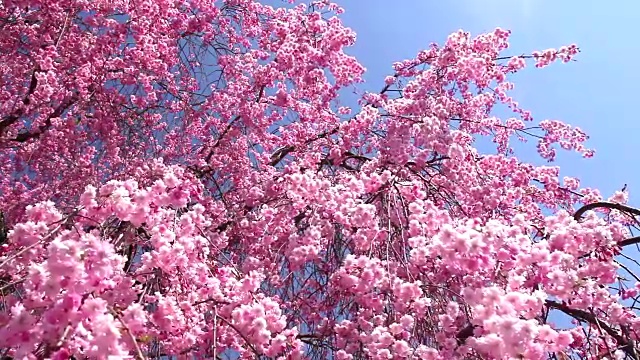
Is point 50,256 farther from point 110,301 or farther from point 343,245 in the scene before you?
point 343,245

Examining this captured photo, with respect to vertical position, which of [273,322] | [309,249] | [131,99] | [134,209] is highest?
[131,99]

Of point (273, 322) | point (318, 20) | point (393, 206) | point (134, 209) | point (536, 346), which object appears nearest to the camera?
point (536, 346)

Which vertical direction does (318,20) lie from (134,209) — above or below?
above

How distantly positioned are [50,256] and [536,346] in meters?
2.06

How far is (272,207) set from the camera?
17.6ft

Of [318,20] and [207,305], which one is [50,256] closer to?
[207,305]

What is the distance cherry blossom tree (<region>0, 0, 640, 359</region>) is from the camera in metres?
2.82

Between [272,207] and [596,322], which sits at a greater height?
[272,207]

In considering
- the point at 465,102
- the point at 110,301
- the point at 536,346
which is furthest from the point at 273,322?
the point at 465,102

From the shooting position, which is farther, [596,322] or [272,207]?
[272,207]

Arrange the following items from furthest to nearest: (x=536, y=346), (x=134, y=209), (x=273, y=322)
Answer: (x=273, y=322) < (x=134, y=209) < (x=536, y=346)

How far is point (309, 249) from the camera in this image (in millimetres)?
4414

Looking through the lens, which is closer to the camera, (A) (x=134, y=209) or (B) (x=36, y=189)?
(A) (x=134, y=209)

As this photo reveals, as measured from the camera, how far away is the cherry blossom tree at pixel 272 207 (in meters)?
2.82
